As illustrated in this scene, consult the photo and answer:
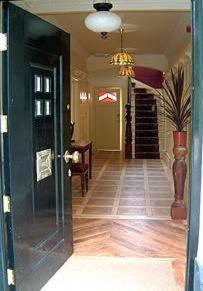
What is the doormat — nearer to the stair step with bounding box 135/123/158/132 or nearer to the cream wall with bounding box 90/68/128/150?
the stair step with bounding box 135/123/158/132

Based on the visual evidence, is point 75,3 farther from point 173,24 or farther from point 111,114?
point 111,114

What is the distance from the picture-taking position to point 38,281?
285 cm

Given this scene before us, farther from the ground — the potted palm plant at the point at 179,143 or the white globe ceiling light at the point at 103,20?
the white globe ceiling light at the point at 103,20

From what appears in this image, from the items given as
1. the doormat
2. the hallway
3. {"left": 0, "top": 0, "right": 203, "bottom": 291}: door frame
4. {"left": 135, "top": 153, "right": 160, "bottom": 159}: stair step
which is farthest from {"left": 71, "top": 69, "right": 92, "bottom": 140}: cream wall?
{"left": 0, "top": 0, "right": 203, "bottom": 291}: door frame

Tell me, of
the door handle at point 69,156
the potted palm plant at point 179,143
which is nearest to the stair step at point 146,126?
the potted palm plant at point 179,143

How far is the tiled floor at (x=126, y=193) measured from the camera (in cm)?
519

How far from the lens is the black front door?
240cm

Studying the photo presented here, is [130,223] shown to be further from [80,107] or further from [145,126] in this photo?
[145,126]

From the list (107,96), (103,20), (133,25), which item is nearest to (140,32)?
(133,25)

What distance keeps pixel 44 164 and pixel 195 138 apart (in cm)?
133

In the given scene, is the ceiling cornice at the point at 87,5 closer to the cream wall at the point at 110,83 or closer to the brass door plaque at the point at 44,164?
the brass door plaque at the point at 44,164

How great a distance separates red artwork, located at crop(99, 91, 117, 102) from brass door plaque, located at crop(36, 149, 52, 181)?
9752 mm

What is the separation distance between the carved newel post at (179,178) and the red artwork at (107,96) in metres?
8.02

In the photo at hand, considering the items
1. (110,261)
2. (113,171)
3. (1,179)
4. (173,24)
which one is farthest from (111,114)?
(1,179)
